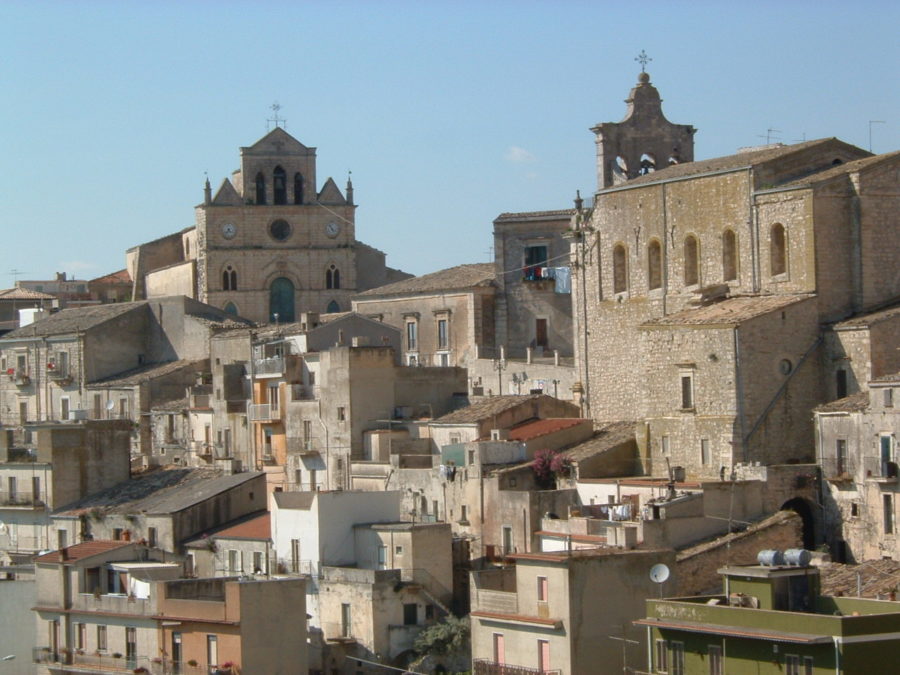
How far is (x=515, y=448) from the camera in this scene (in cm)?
5300

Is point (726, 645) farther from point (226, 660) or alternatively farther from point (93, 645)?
point (93, 645)

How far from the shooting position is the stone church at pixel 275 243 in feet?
273

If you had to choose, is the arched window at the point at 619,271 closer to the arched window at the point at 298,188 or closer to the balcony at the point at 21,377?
the balcony at the point at 21,377

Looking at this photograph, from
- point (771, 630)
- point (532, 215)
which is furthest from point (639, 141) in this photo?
point (771, 630)

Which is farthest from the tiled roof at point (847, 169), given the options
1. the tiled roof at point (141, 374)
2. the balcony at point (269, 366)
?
the tiled roof at point (141, 374)

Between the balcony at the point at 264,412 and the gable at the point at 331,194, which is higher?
the gable at the point at 331,194

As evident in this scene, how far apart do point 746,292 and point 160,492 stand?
635 inches

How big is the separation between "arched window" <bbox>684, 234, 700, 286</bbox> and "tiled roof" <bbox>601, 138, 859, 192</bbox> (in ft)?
4.96

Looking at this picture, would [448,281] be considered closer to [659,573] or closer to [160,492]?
[160,492]

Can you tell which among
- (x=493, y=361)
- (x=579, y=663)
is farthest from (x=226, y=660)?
(x=493, y=361)

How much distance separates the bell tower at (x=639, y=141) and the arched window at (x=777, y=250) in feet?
37.6

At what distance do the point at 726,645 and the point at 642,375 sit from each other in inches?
654

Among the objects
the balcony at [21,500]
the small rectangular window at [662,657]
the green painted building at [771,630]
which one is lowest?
the small rectangular window at [662,657]

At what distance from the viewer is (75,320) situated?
7444 centimetres
